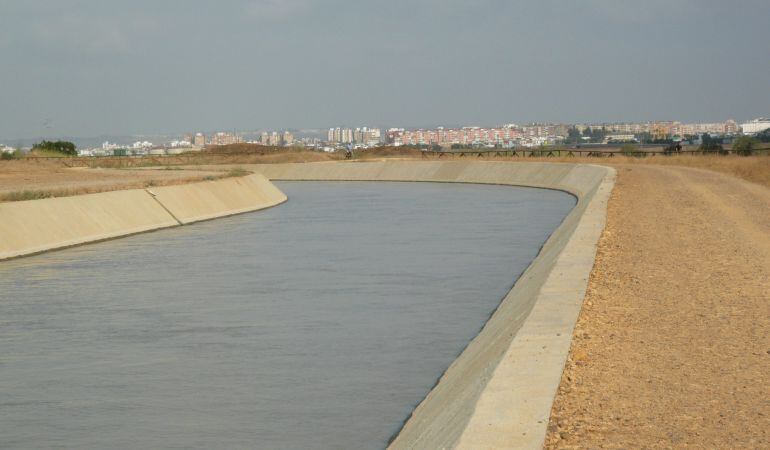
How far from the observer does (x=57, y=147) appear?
11419 centimetres

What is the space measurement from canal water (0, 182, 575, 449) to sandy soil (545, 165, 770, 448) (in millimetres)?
2335

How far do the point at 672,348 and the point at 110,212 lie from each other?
98.2ft

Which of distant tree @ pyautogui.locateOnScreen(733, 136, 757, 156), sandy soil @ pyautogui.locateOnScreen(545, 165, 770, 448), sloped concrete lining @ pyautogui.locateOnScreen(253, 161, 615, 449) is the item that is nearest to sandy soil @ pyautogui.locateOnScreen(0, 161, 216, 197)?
sloped concrete lining @ pyautogui.locateOnScreen(253, 161, 615, 449)

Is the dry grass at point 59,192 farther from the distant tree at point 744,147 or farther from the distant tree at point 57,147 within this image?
the distant tree at point 57,147

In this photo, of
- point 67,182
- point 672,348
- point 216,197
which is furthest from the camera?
point 67,182

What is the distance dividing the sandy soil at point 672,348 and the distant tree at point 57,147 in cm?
9555

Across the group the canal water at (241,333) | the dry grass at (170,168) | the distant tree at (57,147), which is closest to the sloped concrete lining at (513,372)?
the canal water at (241,333)

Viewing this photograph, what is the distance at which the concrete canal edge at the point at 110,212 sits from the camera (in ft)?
104

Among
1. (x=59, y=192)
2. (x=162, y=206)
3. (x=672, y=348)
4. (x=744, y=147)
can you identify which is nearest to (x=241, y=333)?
(x=672, y=348)

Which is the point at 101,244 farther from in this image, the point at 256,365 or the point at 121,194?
the point at 256,365

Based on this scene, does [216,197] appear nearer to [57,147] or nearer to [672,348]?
[672,348]

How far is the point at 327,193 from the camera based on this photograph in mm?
67312

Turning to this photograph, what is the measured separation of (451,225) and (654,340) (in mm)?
27411

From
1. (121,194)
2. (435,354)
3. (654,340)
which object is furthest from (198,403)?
(121,194)
